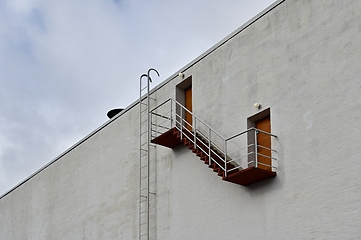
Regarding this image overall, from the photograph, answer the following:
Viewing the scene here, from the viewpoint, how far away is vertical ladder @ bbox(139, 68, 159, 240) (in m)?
21.4

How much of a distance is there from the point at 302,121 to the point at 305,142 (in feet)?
1.93

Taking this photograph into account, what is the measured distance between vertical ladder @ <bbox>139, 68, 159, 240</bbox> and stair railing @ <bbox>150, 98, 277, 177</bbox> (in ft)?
2.44

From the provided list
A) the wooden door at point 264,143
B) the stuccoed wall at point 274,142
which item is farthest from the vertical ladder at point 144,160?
the wooden door at point 264,143

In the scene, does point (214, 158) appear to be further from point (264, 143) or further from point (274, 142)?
point (274, 142)

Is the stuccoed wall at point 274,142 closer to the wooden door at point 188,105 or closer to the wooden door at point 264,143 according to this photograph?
the wooden door at point 264,143

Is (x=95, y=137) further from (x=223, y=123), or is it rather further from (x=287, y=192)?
(x=287, y=192)

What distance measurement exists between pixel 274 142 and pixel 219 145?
2.51 m

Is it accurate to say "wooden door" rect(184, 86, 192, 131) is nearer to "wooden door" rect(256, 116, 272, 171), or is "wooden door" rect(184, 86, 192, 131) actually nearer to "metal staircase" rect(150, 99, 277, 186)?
"metal staircase" rect(150, 99, 277, 186)

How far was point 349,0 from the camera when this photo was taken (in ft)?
50.5

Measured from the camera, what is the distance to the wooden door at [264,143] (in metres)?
17.1

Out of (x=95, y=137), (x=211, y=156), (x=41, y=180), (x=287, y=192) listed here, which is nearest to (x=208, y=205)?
(x=211, y=156)

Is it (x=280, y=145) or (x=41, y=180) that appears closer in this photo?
(x=280, y=145)

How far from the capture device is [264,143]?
685 inches

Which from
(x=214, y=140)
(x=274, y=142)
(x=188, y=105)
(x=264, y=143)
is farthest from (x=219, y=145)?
(x=188, y=105)
